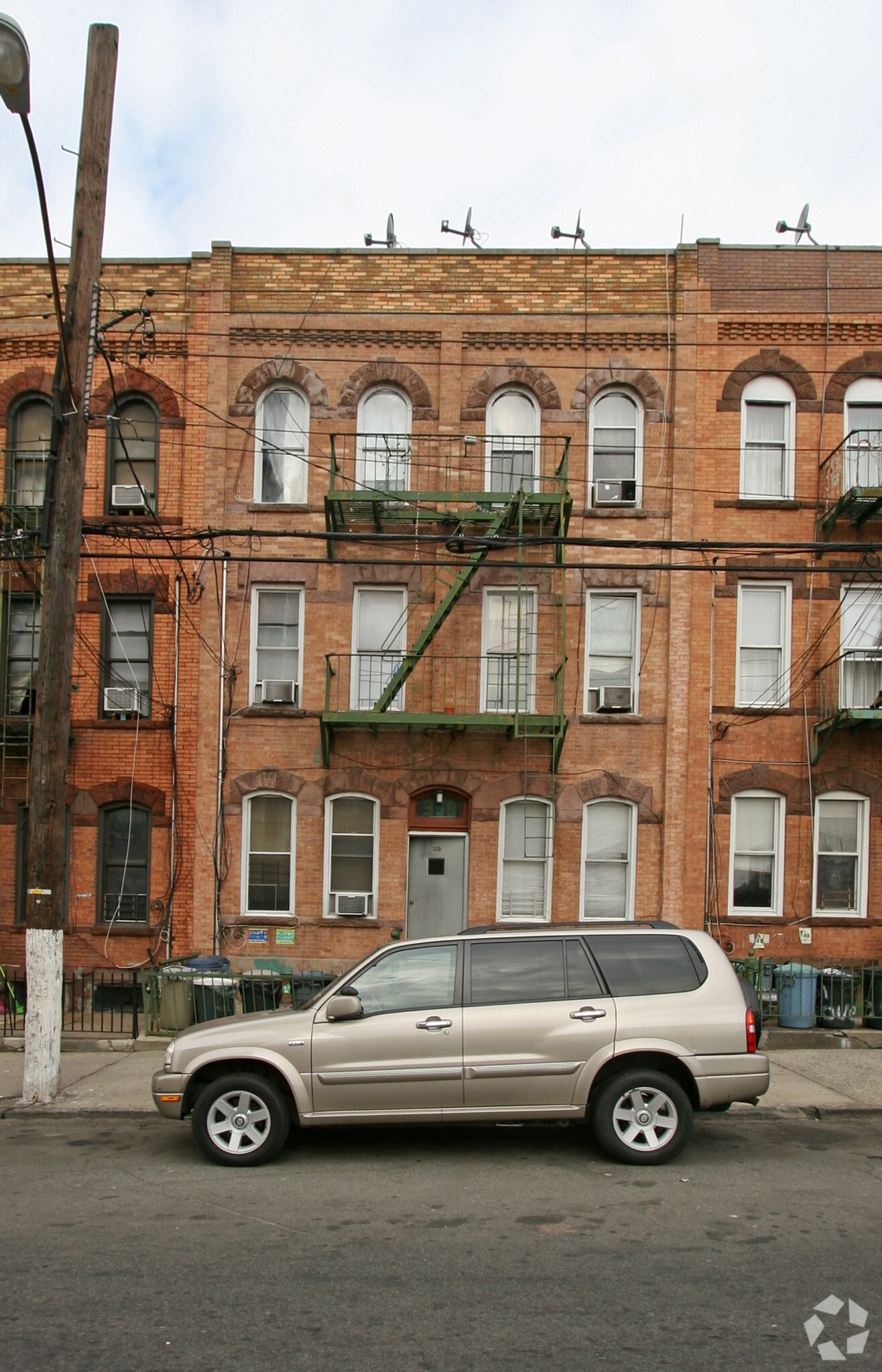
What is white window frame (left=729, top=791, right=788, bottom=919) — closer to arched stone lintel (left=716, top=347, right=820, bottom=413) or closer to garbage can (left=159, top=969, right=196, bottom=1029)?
arched stone lintel (left=716, top=347, right=820, bottom=413)

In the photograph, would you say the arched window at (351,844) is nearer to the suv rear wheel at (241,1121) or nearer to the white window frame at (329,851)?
the white window frame at (329,851)

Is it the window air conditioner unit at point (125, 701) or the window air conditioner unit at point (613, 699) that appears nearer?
the window air conditioner unit at point (613, 699)

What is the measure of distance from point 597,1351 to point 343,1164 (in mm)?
3188

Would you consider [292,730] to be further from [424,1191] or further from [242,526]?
[424,1191]

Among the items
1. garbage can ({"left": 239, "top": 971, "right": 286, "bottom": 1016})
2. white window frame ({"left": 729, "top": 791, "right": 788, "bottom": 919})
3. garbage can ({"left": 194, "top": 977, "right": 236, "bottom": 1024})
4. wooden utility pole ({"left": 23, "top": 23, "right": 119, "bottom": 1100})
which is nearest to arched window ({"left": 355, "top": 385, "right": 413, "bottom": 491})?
wooden utility pole ({"left": 23, "top": 23, "right": 119, "bottom": 1100})

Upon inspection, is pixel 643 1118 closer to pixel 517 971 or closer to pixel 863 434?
pixel 517 971

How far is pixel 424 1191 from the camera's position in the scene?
22.7 feet

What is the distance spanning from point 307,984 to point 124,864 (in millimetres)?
4006

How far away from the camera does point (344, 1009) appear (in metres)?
7.37

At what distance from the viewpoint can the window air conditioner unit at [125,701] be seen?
15125 millimetres

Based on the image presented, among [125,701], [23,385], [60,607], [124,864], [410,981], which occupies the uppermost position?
[23,385]

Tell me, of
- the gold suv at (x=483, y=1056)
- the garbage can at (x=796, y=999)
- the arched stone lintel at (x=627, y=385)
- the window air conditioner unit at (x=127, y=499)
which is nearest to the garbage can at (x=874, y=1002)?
the garbage can at (x=796, y=999)

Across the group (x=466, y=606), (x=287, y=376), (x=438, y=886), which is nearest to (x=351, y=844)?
(x=438, y=886)

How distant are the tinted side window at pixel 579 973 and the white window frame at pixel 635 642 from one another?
296 inches
